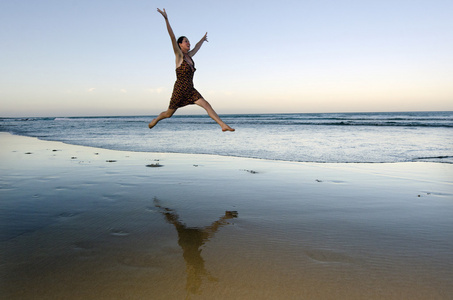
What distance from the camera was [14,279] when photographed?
7.52 ft

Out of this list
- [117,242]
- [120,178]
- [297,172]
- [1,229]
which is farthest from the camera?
[297,172]

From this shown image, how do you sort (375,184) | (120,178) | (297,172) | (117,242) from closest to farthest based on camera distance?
1. (117,242)
2. (375,184)
3. (120,178)
4. (297,172)

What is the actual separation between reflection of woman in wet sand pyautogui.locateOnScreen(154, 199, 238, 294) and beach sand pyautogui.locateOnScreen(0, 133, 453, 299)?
12 millimetres

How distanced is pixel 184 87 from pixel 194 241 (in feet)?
11.5

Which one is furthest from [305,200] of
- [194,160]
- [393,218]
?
[194,160]

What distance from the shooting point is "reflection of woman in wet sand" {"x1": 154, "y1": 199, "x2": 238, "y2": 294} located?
7.67 ft

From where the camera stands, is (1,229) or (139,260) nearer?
(139,260)

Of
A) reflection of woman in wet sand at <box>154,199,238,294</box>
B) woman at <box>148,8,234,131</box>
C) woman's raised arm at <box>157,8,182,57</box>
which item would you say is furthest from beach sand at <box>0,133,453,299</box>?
woman's raised arm at <box>157,8,182,57</box>

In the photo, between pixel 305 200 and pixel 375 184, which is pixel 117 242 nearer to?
pixel 305 200

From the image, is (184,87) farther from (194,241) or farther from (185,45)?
(194,241)

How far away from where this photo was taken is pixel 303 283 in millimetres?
2264

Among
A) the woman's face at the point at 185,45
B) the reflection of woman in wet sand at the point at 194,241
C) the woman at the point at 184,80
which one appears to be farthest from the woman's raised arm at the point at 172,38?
the reflection of woman in wet sand at the point at 194,241

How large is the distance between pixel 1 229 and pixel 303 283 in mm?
3098

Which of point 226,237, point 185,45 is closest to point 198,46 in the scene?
point 185,45
